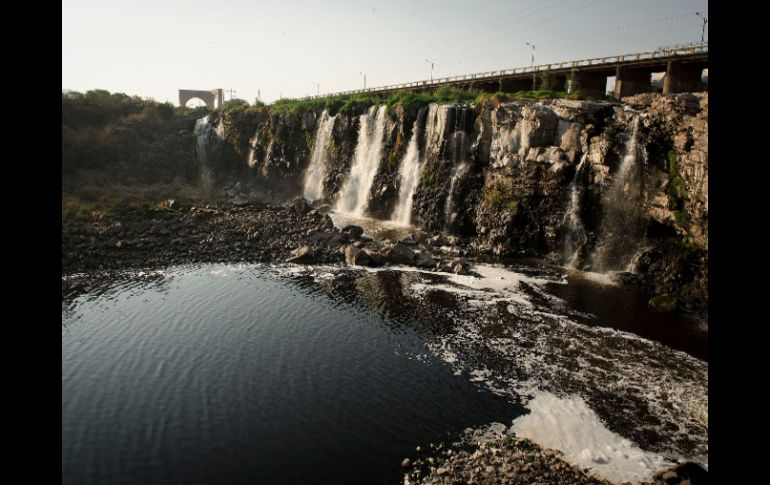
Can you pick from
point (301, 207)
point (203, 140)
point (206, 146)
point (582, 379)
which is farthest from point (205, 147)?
point (582, 379)

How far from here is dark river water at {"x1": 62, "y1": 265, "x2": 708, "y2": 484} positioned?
15.5 m

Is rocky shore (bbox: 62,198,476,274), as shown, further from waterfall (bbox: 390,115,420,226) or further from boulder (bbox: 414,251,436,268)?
waterfall (bbox: 390,115,420,226)

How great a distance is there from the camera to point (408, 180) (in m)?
51.7

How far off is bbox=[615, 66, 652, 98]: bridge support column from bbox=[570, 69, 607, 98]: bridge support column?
3842 mm

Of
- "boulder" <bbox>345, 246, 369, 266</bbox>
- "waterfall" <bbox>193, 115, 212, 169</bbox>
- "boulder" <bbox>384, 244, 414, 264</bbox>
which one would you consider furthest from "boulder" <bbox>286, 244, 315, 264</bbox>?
"waterfall" <bbox>193, 115, 212, 169</bbox>

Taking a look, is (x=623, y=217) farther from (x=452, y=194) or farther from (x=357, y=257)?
(x=357, y=257)

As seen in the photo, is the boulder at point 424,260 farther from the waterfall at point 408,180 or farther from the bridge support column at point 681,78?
the bridge support column at point 681,78

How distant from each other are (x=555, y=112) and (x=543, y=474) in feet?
110

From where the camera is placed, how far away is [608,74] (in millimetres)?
50375

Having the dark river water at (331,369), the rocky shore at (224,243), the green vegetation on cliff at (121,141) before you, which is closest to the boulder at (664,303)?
the dark river water at (331,369)

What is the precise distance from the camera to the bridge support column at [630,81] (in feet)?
154
